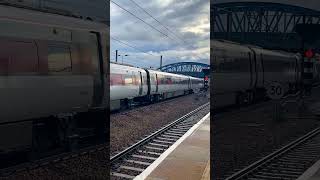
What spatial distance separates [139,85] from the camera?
2259cm

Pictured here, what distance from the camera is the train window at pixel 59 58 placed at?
4.90m

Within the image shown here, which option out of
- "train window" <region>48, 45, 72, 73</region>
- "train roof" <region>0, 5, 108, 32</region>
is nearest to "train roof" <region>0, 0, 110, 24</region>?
"train roof" <region>0, 5, 108, 32</region>

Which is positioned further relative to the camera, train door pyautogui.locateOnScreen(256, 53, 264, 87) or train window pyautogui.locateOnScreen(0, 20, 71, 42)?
train window pyautogui.locateOnScreen(0, 20, 71, 42)

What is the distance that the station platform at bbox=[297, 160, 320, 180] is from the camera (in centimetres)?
485

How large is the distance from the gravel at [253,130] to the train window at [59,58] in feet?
6.99

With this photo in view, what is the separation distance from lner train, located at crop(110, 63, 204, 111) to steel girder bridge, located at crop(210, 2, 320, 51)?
12843mm

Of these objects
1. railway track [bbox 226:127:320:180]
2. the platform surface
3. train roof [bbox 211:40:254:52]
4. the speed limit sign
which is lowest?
the platform surface

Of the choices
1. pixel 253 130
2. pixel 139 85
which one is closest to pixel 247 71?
pixel 253 130

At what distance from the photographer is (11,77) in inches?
201

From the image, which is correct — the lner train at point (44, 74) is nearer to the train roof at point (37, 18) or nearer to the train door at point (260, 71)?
the train roof at point (37, 18)

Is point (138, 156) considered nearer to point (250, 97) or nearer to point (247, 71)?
point (250, 97)

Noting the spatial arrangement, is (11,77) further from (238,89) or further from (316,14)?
(316,14)

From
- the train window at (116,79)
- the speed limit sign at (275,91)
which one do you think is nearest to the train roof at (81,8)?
the speed limit sign at (275,91)

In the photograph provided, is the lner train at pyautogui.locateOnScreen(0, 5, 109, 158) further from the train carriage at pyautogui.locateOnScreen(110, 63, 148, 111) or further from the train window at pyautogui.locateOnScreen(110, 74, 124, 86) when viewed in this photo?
the train window at pyautogui.locateOnScreen(110, 74, 124, 86)
